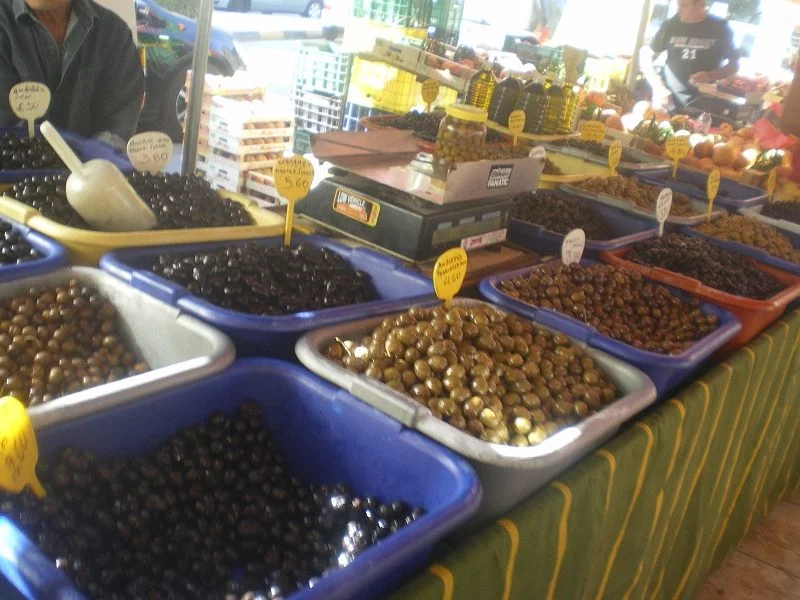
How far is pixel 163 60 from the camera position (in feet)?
19.4

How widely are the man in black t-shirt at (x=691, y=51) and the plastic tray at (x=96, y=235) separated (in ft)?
17.3

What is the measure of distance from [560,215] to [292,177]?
112cm

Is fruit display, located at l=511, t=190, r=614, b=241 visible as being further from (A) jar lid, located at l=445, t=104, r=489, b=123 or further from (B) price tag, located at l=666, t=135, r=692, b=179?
(B) price tag, located at l=666, t=135, r=692, b=179

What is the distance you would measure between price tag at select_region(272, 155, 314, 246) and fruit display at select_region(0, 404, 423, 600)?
27.8 inches

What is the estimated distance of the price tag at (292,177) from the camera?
70.2 inches

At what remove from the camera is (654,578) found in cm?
181

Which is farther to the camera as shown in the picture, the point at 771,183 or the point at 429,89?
the point at 771,183

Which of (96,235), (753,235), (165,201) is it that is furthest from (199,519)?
(753,235)

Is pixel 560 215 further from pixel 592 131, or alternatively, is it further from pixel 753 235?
pixel 592 131

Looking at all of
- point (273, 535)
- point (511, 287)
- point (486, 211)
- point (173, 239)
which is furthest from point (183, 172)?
point (273, 535)

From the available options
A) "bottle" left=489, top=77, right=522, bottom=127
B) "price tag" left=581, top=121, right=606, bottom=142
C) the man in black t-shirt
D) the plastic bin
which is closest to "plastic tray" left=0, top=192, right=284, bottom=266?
the plastic bin

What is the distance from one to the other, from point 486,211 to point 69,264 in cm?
109

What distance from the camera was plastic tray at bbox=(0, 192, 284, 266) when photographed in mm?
1651

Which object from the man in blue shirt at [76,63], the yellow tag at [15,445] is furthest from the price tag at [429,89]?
the yellow tag at [15,445]
